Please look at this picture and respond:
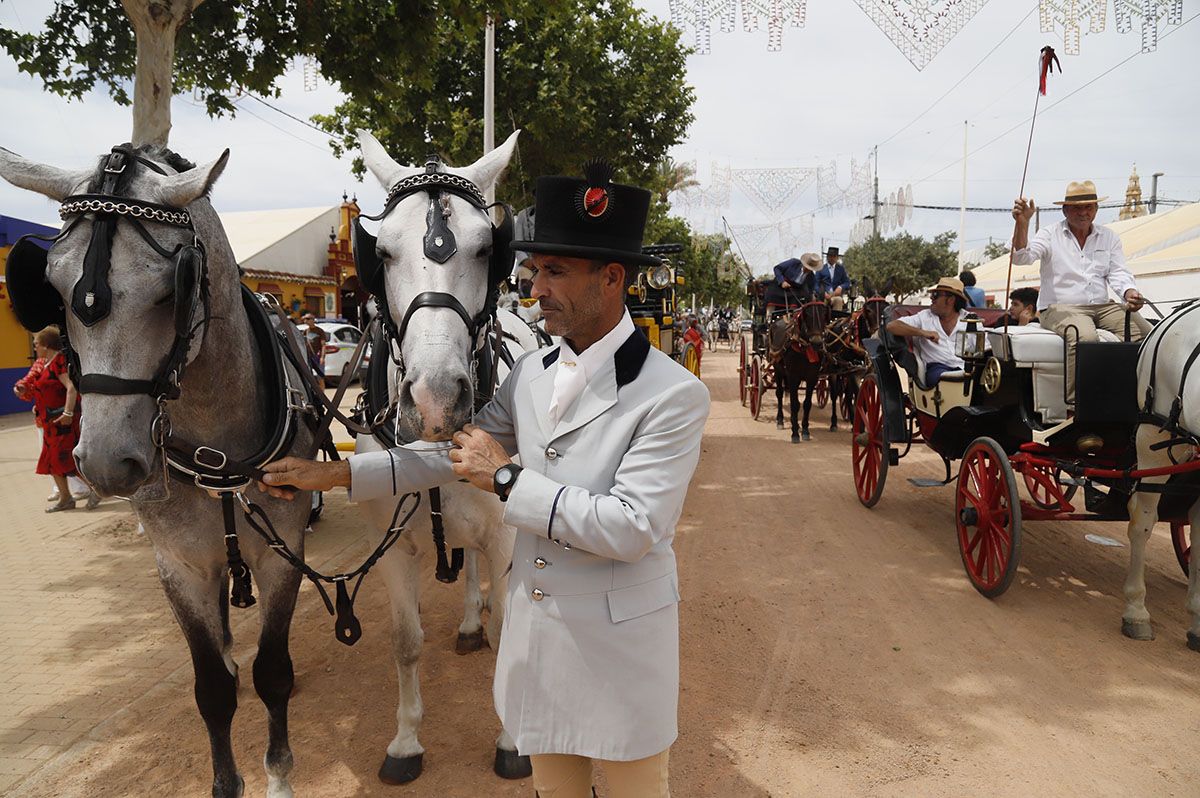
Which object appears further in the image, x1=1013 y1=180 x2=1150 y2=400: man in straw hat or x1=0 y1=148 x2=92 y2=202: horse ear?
x1=1013 y1=180 x2=1150 y2=400: man in straw hat

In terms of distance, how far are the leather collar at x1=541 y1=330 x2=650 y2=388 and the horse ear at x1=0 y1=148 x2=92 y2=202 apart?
5.12 feet

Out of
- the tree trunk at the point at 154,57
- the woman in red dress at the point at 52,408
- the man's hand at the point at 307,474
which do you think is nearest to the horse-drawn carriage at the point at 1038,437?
the man's hand at the point at 307,474

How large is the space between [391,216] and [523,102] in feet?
39.9

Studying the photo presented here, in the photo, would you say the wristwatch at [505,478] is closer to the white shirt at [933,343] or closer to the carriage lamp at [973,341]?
the carriage lamp at [973,341]

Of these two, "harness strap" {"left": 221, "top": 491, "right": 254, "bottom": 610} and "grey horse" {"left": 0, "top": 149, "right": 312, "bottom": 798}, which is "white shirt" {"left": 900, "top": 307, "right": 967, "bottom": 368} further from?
"harness strap" {"left": 221, "top": 491, "right": 254, "bottom": 610}

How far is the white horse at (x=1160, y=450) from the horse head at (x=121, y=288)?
479 cm

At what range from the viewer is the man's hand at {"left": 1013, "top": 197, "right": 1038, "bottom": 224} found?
192 inches

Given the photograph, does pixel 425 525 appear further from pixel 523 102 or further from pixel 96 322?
pixel 523 102

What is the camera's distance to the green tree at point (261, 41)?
6.07 meters

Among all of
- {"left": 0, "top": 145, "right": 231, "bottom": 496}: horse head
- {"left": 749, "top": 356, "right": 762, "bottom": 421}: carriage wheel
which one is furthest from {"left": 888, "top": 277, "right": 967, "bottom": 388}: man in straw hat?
{"left": 749, "top": 356, "right": 762, "bottom": 421}: carriage wheel

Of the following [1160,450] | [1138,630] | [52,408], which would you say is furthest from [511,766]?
[52,408]

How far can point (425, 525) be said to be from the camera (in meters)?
2.89

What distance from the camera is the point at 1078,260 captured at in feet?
16.3

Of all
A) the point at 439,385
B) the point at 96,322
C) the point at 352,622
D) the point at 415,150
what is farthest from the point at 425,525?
the point at 415,150
